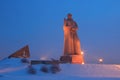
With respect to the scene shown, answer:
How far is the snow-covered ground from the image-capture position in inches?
1062

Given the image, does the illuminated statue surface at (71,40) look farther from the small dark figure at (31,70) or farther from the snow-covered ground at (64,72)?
the small dark figure at (31,70)

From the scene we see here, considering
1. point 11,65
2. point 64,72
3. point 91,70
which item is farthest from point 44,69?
A: point 91,70

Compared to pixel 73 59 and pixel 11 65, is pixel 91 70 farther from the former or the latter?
pixel 11 65

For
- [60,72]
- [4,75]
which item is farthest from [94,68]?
[4,75]

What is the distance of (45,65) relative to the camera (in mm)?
30953

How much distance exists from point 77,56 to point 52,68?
967 cm

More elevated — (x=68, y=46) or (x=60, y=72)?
(x=68, y=46)

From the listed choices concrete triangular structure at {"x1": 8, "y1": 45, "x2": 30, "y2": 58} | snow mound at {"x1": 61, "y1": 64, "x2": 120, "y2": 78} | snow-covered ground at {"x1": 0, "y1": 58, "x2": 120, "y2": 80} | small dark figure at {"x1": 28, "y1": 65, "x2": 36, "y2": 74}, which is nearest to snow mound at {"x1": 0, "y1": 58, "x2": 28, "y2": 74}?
snow-covered ground at {"x1": 0, "y1": 58, "x2": 120, "y2": 80}

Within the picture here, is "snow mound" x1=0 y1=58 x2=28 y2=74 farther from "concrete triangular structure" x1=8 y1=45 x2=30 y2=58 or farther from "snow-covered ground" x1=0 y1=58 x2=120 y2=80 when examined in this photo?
"concrete triangular structure" x1=8 y1=45 x2=30 y2=58

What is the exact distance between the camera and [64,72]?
1182 inches

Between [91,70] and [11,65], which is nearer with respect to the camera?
[91,70]

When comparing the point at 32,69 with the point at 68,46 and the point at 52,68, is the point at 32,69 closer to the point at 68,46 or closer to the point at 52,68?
the point at 52,68

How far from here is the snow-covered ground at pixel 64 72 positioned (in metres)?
27.0

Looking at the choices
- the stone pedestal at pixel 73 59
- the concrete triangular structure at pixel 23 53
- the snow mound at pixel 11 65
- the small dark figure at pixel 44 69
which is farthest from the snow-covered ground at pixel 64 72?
the stone pedestal at pixel 73 59
